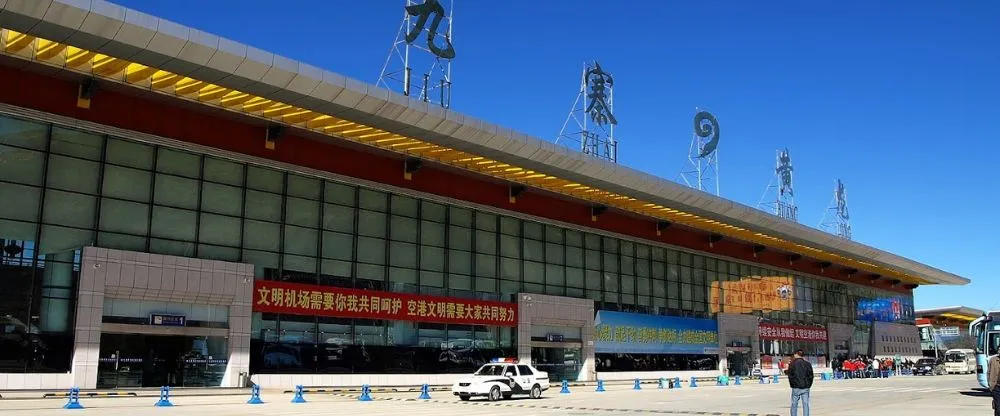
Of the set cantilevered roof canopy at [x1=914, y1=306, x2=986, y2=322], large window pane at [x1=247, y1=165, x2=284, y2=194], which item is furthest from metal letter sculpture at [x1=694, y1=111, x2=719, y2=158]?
cantilevered roof canopy at [x1=914, y1=306, x2=986, y2=322]

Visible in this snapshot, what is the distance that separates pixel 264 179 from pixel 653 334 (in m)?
29.0

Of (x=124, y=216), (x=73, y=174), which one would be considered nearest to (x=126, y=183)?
(x=124, y=216)

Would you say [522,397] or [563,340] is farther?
[563,340]

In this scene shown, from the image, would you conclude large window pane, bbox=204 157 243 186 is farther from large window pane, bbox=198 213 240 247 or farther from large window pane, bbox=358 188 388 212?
large window pane, bbox=358 188 388 212

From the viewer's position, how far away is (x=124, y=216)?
1284 inches

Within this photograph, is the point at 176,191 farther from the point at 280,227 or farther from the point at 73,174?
the point at 280,227

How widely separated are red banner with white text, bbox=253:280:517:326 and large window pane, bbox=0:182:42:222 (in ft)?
29.2

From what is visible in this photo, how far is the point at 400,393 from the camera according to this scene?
37156mm

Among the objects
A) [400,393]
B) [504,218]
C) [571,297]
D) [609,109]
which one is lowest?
[400,393]

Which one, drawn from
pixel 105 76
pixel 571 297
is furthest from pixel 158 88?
pixel 571 297

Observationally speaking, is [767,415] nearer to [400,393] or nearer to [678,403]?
[678,403]

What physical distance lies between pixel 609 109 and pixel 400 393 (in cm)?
2003

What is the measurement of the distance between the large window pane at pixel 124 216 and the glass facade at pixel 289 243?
0.13 feet

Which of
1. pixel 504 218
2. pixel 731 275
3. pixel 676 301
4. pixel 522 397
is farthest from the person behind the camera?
pixel 731 275
